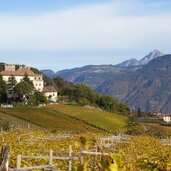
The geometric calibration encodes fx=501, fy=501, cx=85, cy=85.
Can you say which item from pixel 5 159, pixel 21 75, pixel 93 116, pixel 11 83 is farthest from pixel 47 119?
pixel 5 159

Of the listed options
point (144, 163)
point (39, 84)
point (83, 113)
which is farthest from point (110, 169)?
point (39, 84)

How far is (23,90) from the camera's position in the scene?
4715 inches

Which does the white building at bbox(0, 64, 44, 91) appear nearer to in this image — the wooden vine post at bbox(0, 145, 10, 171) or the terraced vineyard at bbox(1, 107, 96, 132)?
the terraced vineyard at bbox(1, 107, 96, 132)

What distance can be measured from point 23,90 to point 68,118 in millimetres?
30788

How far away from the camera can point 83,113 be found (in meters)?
105

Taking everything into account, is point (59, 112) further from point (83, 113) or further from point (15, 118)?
point (15, 118)

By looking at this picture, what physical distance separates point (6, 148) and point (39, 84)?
5715 inches

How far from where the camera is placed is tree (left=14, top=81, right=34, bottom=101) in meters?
119

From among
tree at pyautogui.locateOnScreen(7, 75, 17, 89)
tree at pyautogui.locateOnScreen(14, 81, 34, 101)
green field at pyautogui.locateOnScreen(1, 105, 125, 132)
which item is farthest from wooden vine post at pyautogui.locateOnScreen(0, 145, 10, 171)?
Result: tree at pyautogui.locateOnScreen(7, 75, 17, 89)

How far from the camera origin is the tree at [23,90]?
391ft

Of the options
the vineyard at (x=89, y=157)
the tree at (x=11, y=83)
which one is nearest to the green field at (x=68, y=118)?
the tree at (x=11, y=83)

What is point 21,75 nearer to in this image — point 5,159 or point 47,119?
point 47,119

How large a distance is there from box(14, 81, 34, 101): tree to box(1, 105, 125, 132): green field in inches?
476

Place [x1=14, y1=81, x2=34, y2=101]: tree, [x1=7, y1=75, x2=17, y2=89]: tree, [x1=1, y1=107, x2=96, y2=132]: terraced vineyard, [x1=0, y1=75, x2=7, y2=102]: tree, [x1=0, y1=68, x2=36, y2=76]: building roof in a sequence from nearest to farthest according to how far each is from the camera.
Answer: [x1=1, y1=107, x2=96, y2=132]: terraced vineyard → [x1=14, y1=81, x2=34, y2=101]: tree → [x1=0, y1=75, x2=7, y2=102]: tree → [x1=7, y1=75, x2=17, y2=89]: tree → [x1=0, y1=68, x2=36, y2=76]: building roof
